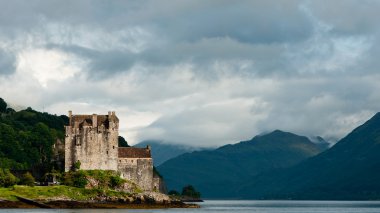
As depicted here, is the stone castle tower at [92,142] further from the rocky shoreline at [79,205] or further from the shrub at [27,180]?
the rocky shoreline at [79,205]

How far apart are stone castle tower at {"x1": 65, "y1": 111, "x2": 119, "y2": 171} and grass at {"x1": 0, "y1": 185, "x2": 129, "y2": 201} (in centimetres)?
646

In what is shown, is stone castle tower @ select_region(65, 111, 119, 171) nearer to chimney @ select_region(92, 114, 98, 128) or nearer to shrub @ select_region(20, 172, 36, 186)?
chimney @ select_region(92, 114, 98, 128)

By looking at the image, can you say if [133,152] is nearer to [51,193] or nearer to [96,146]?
[96,146]

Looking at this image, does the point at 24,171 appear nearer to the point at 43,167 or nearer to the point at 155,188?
the point at 43,167

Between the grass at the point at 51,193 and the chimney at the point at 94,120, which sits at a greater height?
the chimney at the point at 94,120

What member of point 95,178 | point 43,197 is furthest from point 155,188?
point 43,197

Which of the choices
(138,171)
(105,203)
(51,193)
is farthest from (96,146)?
(51,193)

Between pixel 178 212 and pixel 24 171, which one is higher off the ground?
pixel 24 171

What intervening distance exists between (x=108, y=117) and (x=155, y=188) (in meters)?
20.8

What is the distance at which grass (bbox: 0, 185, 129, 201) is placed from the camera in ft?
501

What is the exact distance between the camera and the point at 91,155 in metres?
164

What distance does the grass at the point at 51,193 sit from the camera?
153 meters

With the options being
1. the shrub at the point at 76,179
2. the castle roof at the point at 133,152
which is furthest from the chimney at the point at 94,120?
the shrub at the point at 76,179

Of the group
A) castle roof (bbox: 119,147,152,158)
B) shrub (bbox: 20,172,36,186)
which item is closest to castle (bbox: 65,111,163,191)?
castle roof (bbox: 119,147,152,158)
